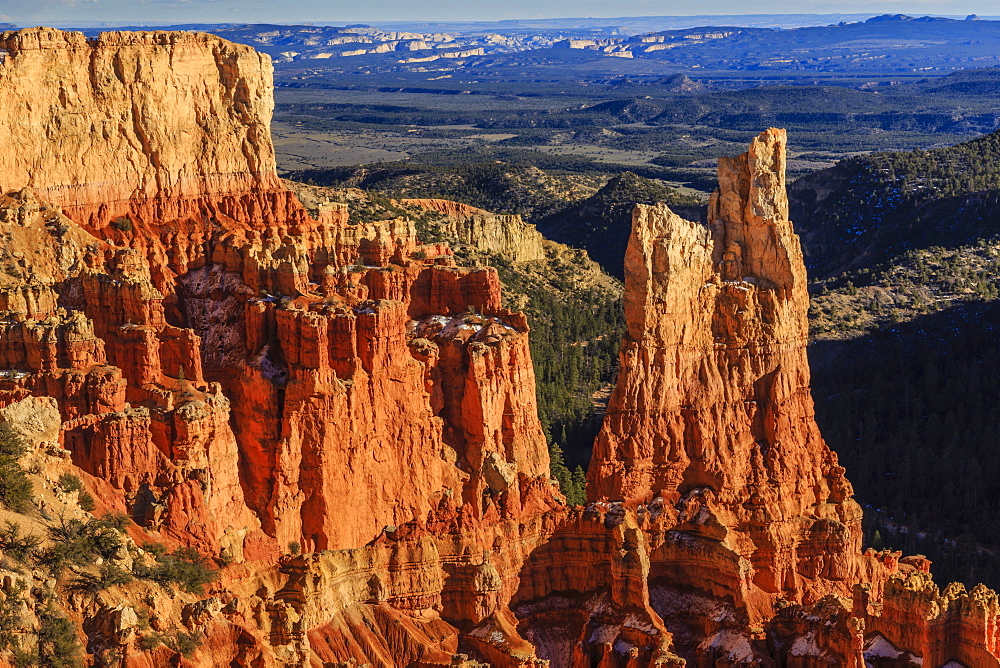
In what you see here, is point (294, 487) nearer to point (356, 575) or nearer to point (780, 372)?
point (356, 575)

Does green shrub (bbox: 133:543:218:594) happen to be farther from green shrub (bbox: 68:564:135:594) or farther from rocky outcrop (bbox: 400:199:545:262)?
rocky outcrop (bbox: 400:199:545:262)

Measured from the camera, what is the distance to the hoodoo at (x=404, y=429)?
45.2m

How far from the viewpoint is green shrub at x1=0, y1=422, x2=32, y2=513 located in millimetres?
38969

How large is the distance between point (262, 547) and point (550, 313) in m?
73.5

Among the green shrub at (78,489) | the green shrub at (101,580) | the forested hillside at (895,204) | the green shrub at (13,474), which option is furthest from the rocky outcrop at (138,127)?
the forested hillside at (895,204)

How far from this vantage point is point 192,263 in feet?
189

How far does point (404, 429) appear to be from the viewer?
5197 centimetres

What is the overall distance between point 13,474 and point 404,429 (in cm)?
1532

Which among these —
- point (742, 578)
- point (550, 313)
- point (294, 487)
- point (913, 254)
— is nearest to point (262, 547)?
point (294, 487)

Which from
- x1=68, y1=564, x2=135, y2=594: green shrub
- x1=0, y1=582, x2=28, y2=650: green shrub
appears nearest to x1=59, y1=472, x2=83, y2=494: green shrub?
x1=68, y1=564, x2=135, y2=594: green shrub

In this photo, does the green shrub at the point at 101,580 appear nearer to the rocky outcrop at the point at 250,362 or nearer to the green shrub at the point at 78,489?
the rocky outcrop at the point at 250,362

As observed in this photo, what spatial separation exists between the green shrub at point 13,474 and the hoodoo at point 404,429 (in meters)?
0.67

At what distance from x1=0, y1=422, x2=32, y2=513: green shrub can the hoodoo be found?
0.67 m

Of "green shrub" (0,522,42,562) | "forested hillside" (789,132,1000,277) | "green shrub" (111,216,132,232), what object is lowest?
"forested hillside" (789,132,1000,277)
